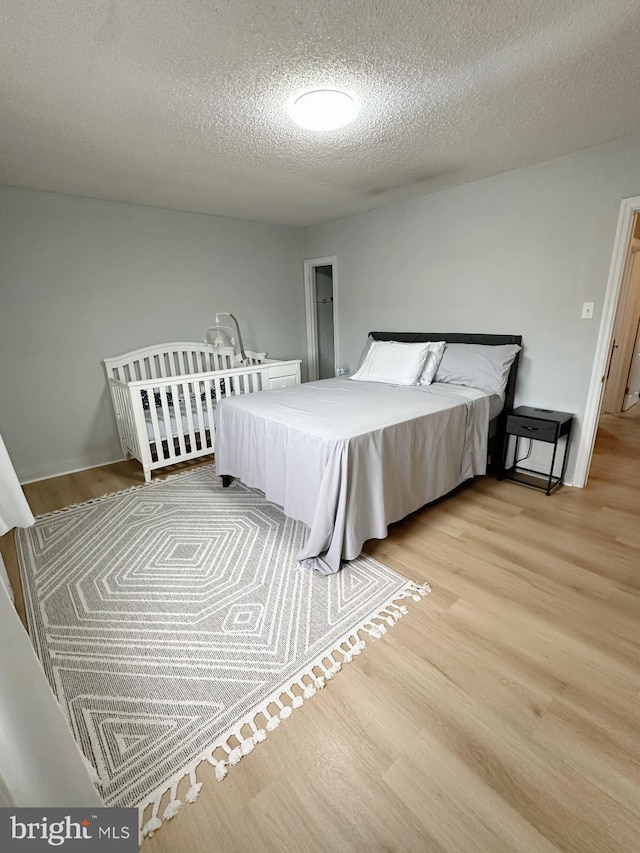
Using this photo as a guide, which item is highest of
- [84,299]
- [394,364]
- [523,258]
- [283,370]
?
[523,258]

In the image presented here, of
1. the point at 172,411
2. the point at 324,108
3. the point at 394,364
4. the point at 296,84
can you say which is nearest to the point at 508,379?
the point at 394,364

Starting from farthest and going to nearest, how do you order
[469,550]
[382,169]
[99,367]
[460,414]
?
[99,367], [382,169], [460,414], [469,550]

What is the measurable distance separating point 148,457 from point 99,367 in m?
1.05

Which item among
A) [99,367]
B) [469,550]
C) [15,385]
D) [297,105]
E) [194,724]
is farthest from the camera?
[99,367]

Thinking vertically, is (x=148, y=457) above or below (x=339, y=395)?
below

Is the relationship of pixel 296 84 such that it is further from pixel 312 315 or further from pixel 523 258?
pixel 312 315

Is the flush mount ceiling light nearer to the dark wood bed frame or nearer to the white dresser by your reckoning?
the dark wood bed frame

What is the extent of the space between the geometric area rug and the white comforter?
0.84 ft

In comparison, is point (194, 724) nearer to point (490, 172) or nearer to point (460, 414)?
point (460, 414)

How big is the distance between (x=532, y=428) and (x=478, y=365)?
0.63m

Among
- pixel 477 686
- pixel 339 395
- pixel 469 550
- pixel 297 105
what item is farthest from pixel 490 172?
pixel 477 686

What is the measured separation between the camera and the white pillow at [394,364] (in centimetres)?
314

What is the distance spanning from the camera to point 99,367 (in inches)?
135

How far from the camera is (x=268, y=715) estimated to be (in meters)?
1.30
